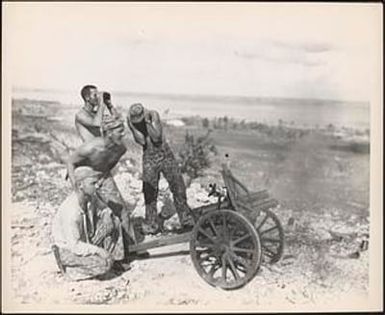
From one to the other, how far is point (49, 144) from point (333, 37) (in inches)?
25.7

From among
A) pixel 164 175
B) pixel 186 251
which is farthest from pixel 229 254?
pixel 164 175

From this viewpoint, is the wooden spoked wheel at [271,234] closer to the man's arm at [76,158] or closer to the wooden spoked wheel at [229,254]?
the wooden spoked wheel at [229,254]

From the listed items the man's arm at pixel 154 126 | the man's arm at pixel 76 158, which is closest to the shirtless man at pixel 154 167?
the man's arm at pixel 154 126

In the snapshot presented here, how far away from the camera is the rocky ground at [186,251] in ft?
5.18

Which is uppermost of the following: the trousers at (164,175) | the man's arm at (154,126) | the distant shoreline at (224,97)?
the distant shoreline at (224,97)

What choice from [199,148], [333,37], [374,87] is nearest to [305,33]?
[333,37]

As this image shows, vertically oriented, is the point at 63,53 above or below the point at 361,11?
below

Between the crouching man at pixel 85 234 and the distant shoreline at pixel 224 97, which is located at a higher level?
the distant shoreline at pixel 224 97

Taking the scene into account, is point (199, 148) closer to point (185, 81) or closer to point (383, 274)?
point (185, 81)

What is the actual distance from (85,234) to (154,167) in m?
0.20

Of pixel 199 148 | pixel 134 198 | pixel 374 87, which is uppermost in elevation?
pixel 374 87

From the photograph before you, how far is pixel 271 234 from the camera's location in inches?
63.4

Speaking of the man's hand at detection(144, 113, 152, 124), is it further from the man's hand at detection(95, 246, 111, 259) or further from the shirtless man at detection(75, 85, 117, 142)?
the man's hand at detection(95, 246, 111, 259)

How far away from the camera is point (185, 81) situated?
1.60 m
